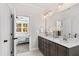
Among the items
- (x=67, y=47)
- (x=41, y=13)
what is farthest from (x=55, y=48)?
(x=41, y=13)

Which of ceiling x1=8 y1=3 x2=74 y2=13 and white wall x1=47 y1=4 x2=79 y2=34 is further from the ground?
ceiling x1=8 y1=3 x2=74 y2=13

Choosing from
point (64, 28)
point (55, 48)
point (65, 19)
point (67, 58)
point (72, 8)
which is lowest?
point (55, 48)

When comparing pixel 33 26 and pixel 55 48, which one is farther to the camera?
pixel 33 26

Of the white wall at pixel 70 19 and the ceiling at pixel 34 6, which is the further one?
the ceiling at pixel 34 6

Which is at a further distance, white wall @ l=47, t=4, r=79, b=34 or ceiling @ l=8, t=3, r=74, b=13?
ceiling @ l=8, t=3, r=74, b=13

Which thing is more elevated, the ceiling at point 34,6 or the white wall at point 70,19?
the ceiling at point 34,6

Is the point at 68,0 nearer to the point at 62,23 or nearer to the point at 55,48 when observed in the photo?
the point at 55,48

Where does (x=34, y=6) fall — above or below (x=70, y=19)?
above

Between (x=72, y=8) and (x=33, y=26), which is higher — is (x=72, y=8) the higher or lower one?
the higher one

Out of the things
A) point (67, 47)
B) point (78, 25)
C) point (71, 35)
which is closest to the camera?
point (67, 47)

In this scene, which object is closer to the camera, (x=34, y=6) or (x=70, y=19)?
(x=70, y=19)

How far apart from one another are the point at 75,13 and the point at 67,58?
207 centimetres

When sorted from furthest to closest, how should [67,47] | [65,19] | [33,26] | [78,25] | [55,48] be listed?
[33,26], [65,19], [78,25], [55,48], [67,47]

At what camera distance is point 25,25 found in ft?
19.7
